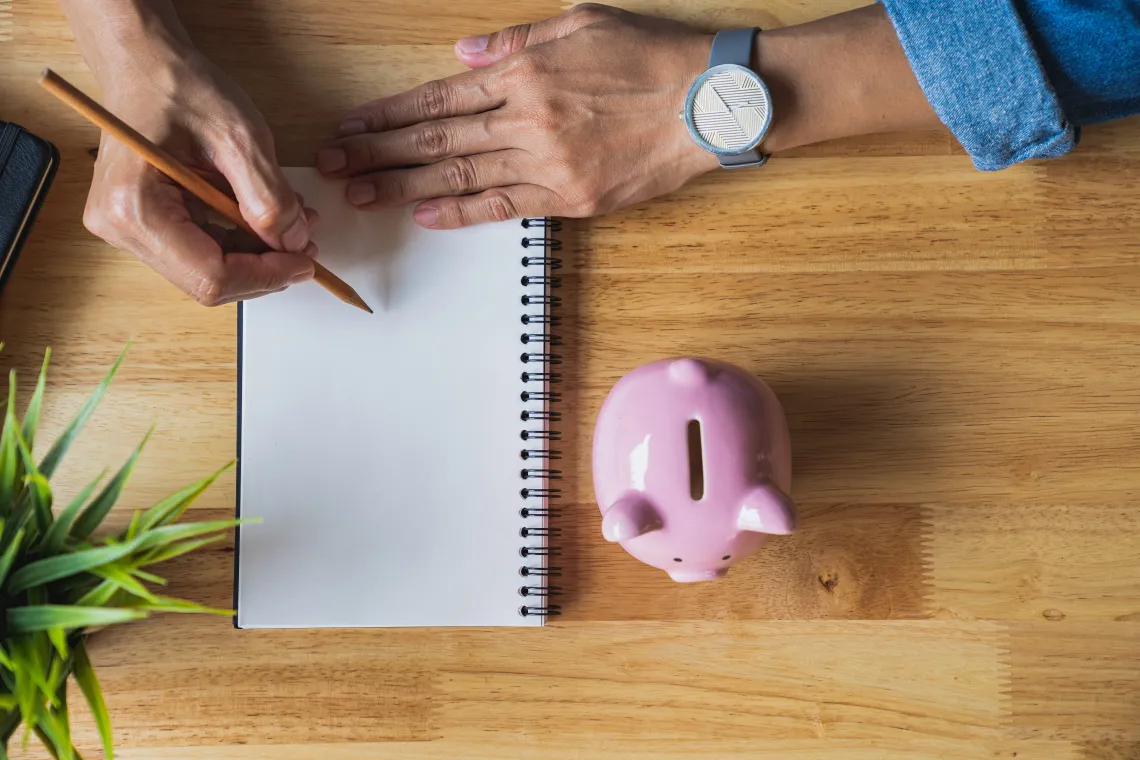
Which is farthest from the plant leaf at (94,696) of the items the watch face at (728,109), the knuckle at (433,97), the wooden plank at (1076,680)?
the wooden plank at (1076,680)

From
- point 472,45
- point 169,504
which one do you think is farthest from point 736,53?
point 169,504

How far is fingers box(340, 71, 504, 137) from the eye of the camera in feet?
Result: 2.48

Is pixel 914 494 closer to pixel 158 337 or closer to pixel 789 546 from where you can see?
pixel 789 546

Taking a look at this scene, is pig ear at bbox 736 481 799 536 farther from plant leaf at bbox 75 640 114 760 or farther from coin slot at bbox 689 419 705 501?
plant leaf at bbox 75 640 114 760

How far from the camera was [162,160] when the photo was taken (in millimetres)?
590

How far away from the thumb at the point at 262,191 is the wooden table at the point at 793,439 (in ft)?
0.37

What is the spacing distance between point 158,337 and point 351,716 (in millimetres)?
404

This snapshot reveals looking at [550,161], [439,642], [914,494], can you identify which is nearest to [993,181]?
[914,494]

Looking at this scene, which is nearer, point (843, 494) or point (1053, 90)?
point (1053, 90)

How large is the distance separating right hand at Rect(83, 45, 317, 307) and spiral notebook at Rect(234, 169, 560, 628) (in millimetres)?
75

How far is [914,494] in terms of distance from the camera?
78 cm

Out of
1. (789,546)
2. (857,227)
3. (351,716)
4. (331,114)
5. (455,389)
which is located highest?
(331,114)

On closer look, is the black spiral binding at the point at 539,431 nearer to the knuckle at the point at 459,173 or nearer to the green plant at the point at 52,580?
the knuckle at the point at 459,173

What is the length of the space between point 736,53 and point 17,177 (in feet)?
2.18
